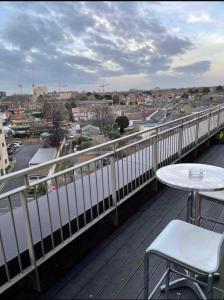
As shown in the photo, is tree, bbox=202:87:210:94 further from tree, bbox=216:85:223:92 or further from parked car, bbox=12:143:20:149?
parked car, bbox=12:143:20:149

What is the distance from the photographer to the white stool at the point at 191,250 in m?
→ 1.45

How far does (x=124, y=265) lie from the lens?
2.31 metres

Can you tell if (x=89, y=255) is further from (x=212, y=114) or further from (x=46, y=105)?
(x=212, y=114)

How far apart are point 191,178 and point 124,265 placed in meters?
1.07

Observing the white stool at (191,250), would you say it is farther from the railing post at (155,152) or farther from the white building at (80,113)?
the white building at (80,113)

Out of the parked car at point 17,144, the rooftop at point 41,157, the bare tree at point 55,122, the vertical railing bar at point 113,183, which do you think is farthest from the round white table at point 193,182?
the parked car at point 17,144

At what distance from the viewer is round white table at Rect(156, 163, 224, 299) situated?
1932 millimetres

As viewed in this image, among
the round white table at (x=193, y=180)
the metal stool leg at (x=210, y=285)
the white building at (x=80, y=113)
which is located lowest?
the metal stool leg at (x=210, y=285)

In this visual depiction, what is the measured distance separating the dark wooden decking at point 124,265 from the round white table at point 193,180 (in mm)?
628

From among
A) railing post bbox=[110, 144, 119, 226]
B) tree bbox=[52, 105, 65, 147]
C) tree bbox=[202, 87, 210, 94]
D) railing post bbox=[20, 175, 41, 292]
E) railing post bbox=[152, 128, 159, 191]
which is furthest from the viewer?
tree bbox=[202, 87, 210, 94]

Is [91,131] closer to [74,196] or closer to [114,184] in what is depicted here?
[114,184]

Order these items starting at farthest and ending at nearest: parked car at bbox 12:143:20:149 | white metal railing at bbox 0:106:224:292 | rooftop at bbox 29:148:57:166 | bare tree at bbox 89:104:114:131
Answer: bare tree at bbox 89:104:114:131
parked car at bbox 12:143:20:149
rooftop at bbox 29:148:57:166
white metal railing at bbox 0:106:224:292

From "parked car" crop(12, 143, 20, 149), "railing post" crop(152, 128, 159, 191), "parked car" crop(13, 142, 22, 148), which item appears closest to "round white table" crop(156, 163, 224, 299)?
"railing post" crop(152, 128, 159, 191)

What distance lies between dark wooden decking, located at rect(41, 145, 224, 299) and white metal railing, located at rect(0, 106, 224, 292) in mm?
278
